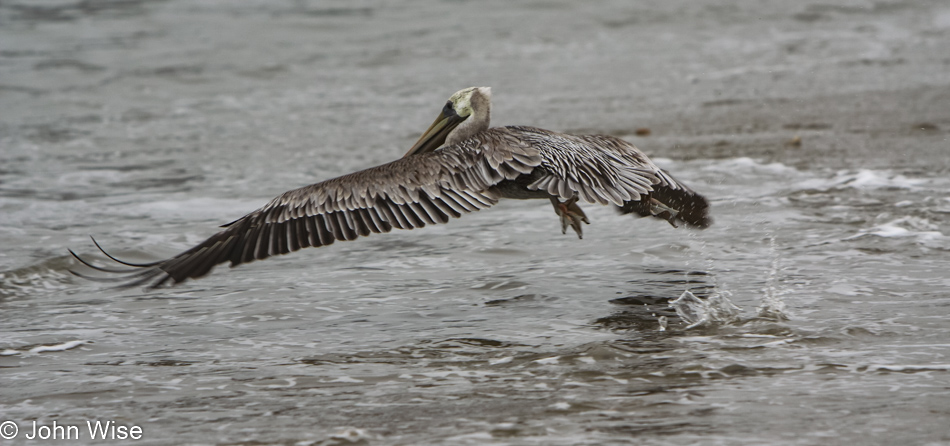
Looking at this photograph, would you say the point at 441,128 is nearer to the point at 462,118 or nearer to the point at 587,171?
the point at 462,118

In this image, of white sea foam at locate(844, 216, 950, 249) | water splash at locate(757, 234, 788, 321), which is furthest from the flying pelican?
white sea foam at locate(844, 216, 950, 249)

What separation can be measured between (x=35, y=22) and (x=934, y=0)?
13.7m

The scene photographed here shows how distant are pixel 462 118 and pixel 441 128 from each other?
0.13m

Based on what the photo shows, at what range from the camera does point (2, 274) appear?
5750 mm

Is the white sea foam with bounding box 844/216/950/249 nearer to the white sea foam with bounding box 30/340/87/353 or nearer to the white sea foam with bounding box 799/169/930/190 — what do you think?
the white sea foam with bounding box 799/169/930/190

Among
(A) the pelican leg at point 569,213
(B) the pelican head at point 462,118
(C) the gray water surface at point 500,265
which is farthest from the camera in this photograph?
(B) the pelican head at point 462,118

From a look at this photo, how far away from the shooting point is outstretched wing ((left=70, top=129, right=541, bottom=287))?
15.9 ft

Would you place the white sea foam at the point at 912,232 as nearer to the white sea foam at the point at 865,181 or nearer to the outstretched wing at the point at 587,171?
the white sea foam at the point at 865,181

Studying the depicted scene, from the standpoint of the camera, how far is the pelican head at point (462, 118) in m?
5.91

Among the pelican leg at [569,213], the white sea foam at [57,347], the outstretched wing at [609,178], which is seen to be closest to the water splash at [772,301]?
the outstretched wing at [609,178]

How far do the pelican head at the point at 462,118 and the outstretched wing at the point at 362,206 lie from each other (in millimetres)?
609

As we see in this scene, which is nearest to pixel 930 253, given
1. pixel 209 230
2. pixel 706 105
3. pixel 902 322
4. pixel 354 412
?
pixel 902 322

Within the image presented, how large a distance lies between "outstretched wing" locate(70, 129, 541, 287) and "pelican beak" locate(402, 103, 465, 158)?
0.74 meters

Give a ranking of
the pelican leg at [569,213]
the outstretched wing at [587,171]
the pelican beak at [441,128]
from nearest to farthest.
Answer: the outstretched wing at [587,171], the pelican leg at [569,213], the pelican beak at [441,128]
